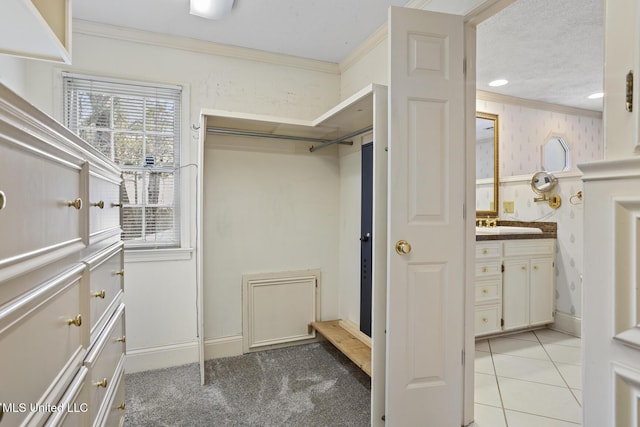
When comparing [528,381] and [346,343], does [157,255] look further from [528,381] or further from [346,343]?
[528,381]

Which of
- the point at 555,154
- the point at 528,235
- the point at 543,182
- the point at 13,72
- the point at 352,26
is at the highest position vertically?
the point at 352,26

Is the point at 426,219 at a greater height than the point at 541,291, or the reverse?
the point at 426,219

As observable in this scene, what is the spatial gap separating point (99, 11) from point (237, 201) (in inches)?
62.0

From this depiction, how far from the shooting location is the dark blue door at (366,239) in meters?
2.59

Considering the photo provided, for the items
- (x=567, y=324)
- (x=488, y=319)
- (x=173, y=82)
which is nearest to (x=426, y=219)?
(x=488, y=319)

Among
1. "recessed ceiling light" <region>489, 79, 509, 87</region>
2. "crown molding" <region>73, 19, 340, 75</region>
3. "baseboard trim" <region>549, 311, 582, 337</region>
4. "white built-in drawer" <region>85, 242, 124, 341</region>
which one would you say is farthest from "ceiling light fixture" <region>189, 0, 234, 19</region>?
"baseboard trim" <region>549, 311, 582, 337</region>

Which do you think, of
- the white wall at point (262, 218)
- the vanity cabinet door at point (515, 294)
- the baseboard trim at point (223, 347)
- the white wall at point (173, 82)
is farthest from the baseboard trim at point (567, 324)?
the baseboard trim at point (223, 347)

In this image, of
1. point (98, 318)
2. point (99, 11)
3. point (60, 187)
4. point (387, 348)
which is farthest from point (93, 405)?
point (99, 11)

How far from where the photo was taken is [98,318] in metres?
1.17

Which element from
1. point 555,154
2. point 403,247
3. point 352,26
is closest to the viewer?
point 403,247

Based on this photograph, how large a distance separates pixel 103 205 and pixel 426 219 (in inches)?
56.7

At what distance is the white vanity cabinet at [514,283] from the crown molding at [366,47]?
186 centimetres

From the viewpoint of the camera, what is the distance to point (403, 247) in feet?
5.48

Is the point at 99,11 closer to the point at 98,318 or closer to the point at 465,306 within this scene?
the point at 98,318
